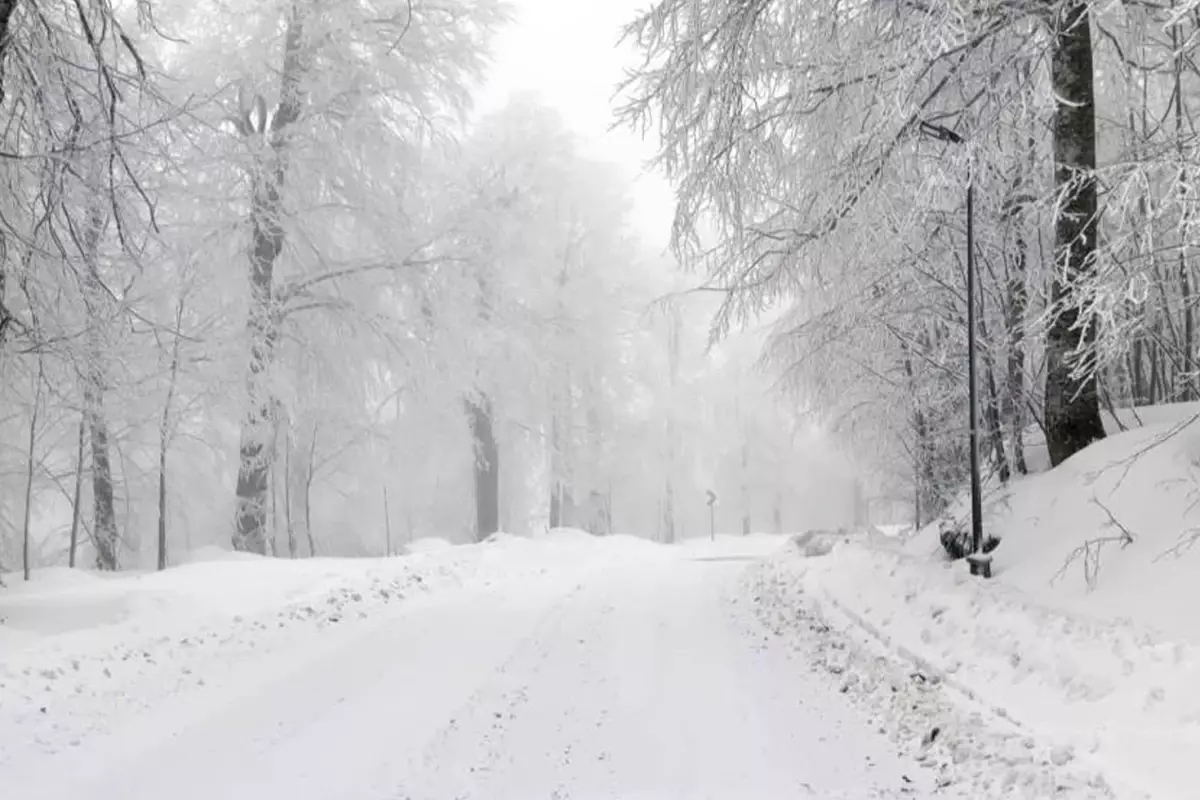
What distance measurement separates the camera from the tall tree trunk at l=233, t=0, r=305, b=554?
13523 millimetres

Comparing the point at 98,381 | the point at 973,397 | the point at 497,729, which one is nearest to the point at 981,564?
the point at 973,397

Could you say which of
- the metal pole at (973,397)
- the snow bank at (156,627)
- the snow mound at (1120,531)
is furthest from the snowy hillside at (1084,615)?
the snow bank at (156,627)

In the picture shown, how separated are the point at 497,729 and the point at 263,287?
35.4 feet

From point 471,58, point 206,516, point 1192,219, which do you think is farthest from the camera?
point 206,516

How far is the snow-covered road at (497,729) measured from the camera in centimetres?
456

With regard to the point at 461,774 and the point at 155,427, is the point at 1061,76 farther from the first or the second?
the point at 155,427

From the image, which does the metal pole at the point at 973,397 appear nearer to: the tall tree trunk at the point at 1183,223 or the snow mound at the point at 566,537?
the tall tree trunk at the point at 1183,223

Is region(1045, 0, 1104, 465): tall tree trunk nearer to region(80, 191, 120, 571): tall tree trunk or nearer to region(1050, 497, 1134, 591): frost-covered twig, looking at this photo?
region(1050, 497, 1134, 591): frost-covered twig

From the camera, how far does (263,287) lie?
1414cm

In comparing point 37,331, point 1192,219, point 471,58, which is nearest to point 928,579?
point 1192,219

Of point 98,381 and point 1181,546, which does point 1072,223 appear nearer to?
point 1181,546

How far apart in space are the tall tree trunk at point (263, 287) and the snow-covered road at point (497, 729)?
20.6ft

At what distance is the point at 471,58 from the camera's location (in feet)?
51.1

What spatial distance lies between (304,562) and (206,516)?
602 inches
